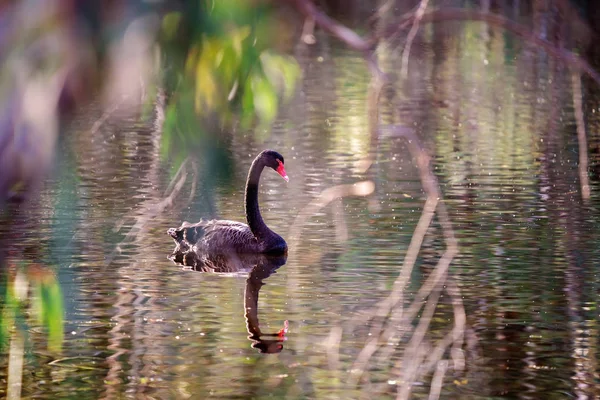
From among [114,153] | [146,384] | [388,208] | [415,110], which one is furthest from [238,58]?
[415,110]

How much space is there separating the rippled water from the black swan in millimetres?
170

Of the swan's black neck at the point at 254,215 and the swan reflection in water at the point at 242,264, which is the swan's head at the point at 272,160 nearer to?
the swan's black neck at the point at 254,215

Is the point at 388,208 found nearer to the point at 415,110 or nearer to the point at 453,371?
the point at 453,371

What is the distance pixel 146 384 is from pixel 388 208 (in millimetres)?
5897

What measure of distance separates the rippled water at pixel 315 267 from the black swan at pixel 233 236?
170 millimetres

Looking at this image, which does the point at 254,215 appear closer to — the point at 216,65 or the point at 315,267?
the point at 315,267

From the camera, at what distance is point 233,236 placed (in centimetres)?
1156

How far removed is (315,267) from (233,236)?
1.39 meters

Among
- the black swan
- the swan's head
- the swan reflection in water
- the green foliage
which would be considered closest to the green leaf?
the green foliage

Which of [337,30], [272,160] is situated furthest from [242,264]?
[337,30]

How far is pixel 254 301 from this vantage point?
30.4 ft

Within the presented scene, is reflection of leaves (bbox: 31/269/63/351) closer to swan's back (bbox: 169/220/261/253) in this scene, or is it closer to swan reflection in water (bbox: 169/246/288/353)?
swan reflection in water (bbox: 169/246/288/353)

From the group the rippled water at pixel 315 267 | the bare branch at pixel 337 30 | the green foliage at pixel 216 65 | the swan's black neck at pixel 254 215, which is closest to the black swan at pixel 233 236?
the swan's black neck at pixel 254 215

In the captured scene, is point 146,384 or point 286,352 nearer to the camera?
point 146,384
